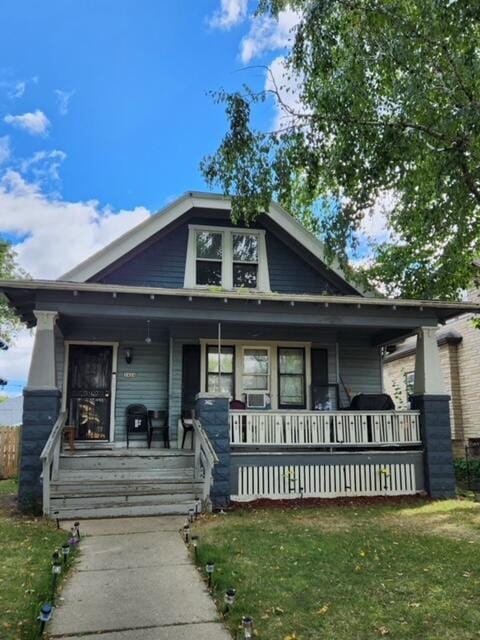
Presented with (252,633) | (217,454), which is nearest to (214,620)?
(252,633)

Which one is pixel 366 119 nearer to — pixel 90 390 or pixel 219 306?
pixel 219 306

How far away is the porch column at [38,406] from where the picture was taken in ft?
25.6

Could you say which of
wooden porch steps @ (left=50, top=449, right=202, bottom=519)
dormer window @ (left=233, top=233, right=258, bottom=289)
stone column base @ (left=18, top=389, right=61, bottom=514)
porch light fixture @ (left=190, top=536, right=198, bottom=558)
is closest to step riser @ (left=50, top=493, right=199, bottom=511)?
wooden porch steps @ (left=50, top=449, right=202, bottom=519)

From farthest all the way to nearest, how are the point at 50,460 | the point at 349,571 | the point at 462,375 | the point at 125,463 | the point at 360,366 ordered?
the point at 462,375 → the point at 360,366 → the point at 125,463 → the point at 50,460 → the point at 349,571

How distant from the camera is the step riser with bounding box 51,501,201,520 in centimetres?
757

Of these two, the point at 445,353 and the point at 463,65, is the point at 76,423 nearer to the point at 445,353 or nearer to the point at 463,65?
the point at 463,65

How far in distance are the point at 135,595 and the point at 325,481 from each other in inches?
212

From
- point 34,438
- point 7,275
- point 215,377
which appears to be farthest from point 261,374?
point 7,275

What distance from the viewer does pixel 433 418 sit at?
9516mm

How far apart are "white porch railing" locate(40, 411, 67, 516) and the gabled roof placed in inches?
136

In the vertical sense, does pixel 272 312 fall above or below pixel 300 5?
below

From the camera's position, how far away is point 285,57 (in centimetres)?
737

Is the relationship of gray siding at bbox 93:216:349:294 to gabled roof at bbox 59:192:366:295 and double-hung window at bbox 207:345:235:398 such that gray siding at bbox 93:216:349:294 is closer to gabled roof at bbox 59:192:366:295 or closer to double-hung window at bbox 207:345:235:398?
gabled roof at bbox 59:192:366:295

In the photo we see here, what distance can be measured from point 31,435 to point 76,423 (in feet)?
8.54
